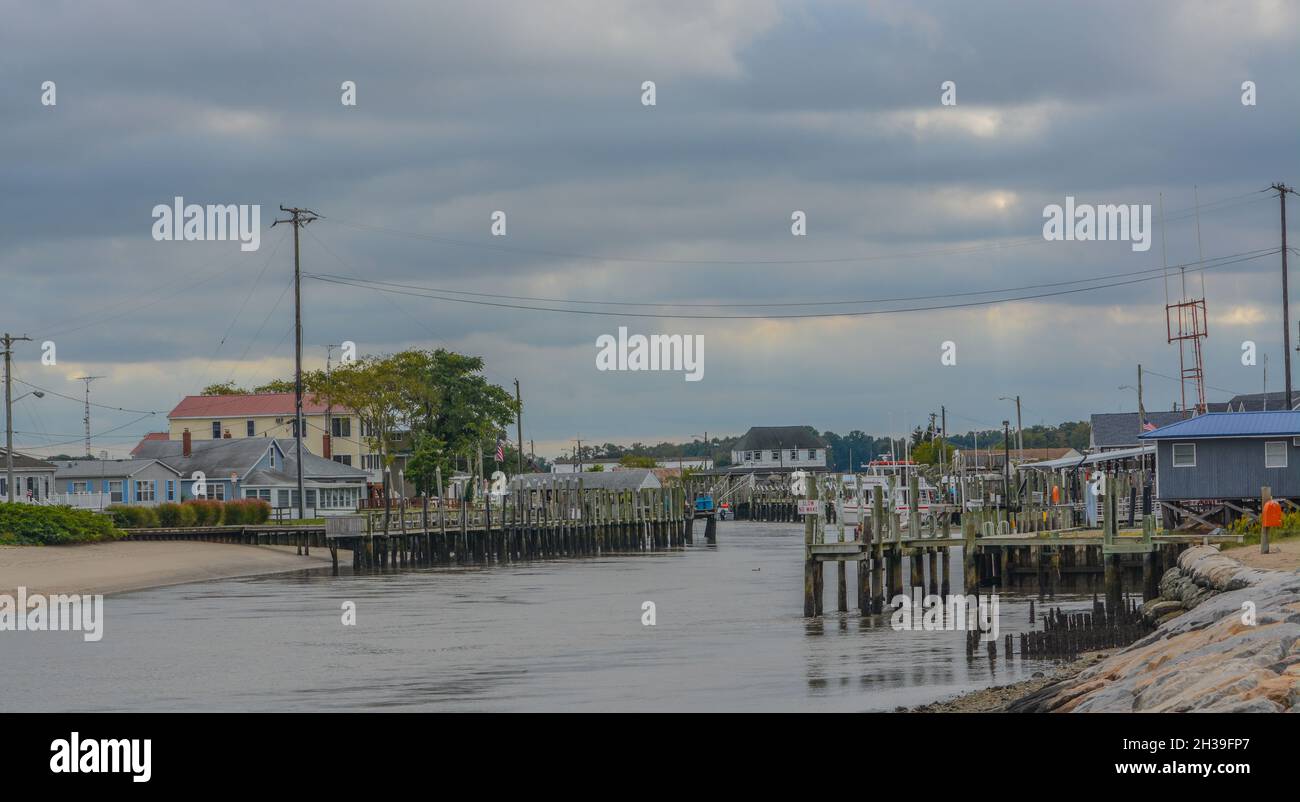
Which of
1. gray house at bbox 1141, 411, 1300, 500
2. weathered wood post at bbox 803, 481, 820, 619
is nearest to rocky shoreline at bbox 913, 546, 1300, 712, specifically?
weathered wood post at bbox 803, 481, 820, 619

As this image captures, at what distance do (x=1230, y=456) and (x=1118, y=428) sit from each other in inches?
2282

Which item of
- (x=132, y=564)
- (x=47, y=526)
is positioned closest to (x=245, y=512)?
(x=47, y=526)

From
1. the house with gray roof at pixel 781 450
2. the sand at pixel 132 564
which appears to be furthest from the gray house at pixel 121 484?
the house with gray roof at pixel 781 450

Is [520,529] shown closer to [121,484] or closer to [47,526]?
[47,526]

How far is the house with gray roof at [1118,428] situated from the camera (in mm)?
97250

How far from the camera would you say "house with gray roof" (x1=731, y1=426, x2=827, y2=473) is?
186250mm

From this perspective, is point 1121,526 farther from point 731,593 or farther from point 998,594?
point 731,593

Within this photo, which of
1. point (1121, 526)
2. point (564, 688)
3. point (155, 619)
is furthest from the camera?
point (1121, 526)

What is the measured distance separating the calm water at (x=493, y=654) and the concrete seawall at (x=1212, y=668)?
3.94 metres

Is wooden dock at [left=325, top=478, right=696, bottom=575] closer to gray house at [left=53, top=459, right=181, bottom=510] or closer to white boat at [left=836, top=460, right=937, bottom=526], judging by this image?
white boat at [left=836, top=460, right=937, bottom=526]

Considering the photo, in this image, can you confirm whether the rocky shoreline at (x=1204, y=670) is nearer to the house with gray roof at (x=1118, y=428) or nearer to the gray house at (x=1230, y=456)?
the gray house at (x=1230, y=456)

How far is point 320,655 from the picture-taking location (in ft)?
104

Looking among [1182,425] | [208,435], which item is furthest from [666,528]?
[208,435]
